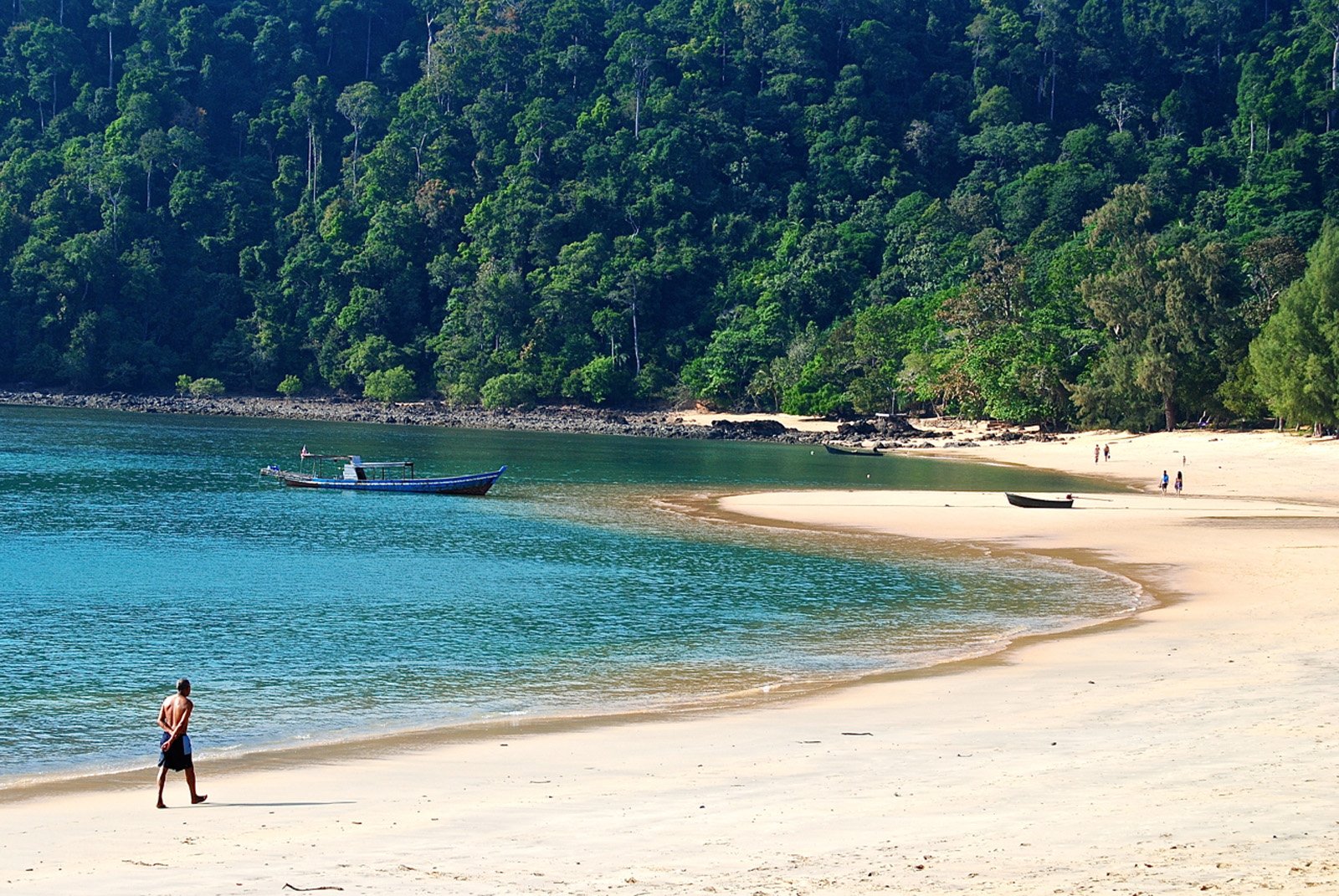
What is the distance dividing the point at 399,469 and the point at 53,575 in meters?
31.9

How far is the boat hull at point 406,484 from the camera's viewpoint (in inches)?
2025

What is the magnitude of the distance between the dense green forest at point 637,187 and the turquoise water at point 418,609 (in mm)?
52934

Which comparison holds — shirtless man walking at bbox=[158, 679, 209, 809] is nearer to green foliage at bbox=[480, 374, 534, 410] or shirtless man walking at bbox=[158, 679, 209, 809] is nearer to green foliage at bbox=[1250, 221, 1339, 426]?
green foliage at bbox=[1250, 221, 1339, 426]

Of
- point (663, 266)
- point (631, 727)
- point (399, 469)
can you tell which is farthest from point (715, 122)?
point (631, 727)

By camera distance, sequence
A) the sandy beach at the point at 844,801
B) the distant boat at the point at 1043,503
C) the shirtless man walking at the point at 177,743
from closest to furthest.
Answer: the sandy beach at the point at 844,801
the shirtless man walking at the point at 177,743
the distant boat at the point at 1043,503

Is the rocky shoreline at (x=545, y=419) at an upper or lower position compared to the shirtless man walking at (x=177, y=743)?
upper

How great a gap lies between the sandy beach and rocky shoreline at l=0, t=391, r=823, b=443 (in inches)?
2995

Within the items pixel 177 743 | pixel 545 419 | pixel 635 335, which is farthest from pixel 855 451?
pixel 177 743

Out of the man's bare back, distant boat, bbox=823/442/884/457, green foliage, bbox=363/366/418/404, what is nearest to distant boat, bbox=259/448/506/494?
distant boat, bbox=823/442/884/457

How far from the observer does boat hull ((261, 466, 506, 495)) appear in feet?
169

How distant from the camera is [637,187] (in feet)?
418

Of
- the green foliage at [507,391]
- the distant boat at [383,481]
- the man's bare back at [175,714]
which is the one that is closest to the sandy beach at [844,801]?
the man's bare back at [175,714]

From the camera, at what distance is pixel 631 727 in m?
16.2

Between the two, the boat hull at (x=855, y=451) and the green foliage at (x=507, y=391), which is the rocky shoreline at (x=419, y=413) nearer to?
the green foliage at (x=507, y=391)
